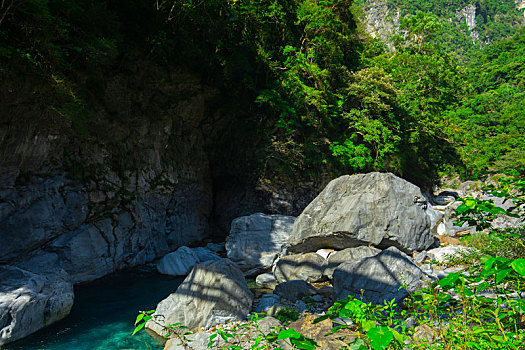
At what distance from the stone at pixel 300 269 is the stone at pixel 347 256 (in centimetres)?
19

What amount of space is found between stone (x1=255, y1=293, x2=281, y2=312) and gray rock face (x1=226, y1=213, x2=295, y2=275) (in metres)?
1.76

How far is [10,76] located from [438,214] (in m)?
12.8

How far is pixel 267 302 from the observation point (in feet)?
18.9

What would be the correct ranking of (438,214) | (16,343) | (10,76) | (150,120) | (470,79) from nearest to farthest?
(16,343) → (10,76) → (150,120) → (438,214) → (470,79)

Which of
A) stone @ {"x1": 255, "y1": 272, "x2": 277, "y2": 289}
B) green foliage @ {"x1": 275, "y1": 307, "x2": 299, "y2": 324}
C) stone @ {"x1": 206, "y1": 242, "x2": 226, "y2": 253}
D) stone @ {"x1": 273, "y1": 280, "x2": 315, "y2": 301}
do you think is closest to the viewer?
green foliage @ {"x1": 275, "y1": 307, "x2": 299, "y2": 324}

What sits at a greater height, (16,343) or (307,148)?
(307,148)

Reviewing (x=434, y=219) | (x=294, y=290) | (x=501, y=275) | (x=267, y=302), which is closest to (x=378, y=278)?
(x=294, y=290)

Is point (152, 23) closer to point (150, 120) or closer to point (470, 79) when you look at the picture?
point (150, 120)

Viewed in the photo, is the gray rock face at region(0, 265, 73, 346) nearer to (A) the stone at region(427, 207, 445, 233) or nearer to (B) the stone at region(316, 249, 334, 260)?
(B) the stone at region(316, 249, 334, 260)

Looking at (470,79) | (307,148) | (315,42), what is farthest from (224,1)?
(470,79)

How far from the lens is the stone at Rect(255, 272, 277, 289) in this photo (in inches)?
275

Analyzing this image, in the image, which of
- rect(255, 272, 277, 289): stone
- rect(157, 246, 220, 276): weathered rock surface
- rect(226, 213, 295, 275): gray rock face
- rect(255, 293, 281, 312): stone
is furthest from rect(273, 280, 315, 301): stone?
rect(157, 246, 220, 276): weathered rock surface

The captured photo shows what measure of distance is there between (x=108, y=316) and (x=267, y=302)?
289cm

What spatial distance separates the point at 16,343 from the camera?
4.11m
